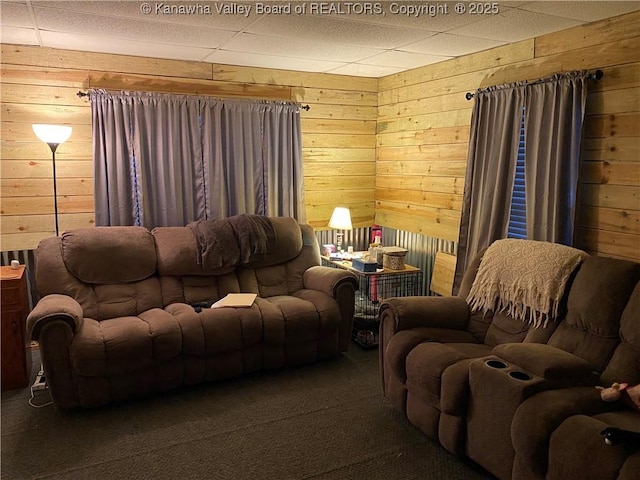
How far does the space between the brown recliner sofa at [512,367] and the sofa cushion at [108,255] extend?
181 cm

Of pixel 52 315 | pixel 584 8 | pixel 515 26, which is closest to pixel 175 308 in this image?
pixel 52 315

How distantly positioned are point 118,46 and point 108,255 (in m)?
1.53

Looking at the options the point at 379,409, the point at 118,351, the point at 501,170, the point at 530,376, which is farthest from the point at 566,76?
the point at 118,351

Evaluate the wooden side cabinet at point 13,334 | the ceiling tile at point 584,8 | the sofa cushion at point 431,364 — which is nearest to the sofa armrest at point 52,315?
the wooden side cabinet at point 13,334

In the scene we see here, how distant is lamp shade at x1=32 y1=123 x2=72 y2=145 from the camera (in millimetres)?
3578

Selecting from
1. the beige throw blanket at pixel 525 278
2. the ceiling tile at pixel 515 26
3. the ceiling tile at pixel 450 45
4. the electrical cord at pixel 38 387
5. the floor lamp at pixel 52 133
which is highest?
the ceiling tile at pixel 450 45

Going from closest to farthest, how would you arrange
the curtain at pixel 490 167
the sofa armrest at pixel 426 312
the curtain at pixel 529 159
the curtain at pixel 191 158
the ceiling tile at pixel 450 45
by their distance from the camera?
the sofa armrest at pixel 426 312, the curtain at pixel 529 159, the ceiling tile at pixel 450 45, the curtain at pixel 490 167, the curtain at pixel 191 158

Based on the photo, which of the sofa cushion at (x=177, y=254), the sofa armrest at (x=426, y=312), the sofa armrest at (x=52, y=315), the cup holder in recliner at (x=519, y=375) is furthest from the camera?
the sofa cushion at (x=177, y=254)

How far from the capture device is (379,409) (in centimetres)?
317

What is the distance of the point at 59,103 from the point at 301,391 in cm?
284

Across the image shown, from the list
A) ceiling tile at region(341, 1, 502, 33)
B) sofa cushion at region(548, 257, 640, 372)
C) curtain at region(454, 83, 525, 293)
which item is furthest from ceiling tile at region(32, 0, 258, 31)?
sofa cushion at region(548, 257, 640, 372)

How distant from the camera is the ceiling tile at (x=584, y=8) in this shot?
272 cm

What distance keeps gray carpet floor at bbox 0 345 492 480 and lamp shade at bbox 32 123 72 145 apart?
1.70 meters

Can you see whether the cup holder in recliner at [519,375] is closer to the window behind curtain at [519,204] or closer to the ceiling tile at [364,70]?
the window behind curtain at [519,204]
